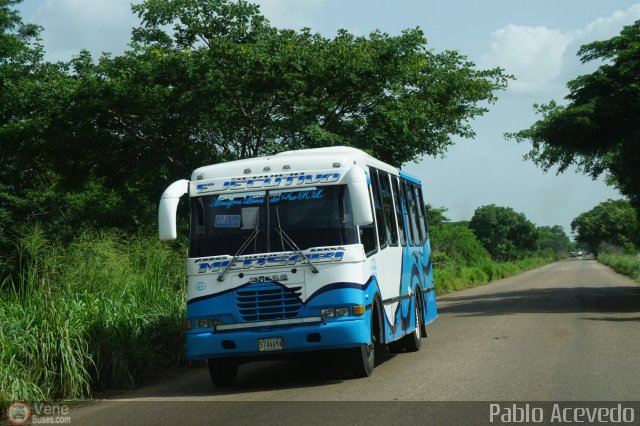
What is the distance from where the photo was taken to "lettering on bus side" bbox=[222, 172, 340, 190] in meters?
11.0

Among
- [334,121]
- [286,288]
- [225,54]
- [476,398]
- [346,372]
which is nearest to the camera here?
[476,398]

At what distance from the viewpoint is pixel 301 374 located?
1226 centimetres

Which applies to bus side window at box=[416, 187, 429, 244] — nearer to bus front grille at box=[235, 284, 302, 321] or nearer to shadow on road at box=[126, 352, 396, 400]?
shadow on road at box=[126, 352, 396, 400]

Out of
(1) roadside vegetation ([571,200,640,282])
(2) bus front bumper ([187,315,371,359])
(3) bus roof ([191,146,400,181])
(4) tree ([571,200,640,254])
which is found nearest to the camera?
(2) bus front bumper ([187,315,371,359])

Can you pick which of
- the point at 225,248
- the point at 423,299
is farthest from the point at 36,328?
the point at 423,299

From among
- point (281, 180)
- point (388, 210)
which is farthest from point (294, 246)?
point (388, 210)

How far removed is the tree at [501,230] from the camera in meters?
101

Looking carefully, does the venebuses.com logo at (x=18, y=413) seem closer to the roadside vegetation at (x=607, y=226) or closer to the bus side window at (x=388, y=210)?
the bus side window at (x=388, y=210)

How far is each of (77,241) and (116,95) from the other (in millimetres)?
9686

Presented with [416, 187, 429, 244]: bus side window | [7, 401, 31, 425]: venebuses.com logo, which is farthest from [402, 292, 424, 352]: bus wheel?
[7, 401, 31, 425]: venebuses.com logo

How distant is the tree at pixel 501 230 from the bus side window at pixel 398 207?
Answer: 8639cm

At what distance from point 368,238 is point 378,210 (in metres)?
0.94

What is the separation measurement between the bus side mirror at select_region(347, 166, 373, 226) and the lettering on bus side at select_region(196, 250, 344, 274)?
1.78 feet

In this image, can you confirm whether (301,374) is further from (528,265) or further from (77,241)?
(528,265)
